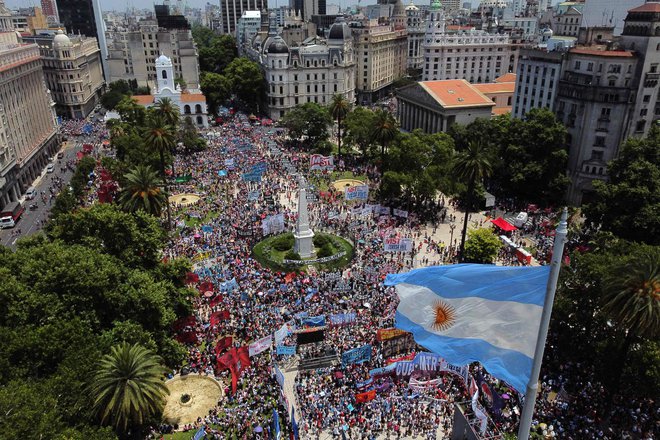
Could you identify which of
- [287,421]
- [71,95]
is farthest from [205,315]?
[71,95]

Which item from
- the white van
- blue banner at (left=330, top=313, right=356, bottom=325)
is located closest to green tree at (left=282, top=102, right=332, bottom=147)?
the white van

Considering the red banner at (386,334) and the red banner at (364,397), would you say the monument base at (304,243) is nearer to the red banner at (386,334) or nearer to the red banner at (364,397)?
the red banner at (386,334)

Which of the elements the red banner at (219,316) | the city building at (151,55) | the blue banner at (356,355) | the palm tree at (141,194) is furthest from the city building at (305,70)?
the blue banner at (356,355)

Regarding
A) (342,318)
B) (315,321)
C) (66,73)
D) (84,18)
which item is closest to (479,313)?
(315,321)

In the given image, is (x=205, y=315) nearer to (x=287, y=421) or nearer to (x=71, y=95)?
(x=287, y=421)

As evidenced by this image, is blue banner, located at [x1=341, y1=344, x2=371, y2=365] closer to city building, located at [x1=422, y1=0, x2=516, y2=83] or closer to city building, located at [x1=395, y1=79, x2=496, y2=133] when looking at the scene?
city building, located at [x1=395, y1=79, x2=496, y2=133]

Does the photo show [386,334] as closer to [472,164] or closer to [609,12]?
[472,164]
